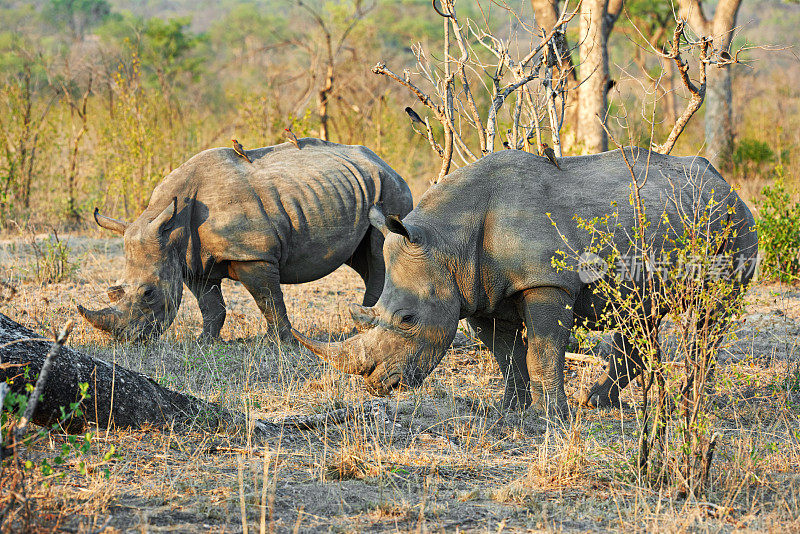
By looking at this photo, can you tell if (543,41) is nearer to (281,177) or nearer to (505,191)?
(505,191)

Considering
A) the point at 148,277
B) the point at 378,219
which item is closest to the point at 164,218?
the point at 148,277

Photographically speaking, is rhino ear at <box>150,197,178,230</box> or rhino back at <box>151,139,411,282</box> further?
rhino back at <box>151,139,411,282</box>

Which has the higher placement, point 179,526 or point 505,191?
point 505,191

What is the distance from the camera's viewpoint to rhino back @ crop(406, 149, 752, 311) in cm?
517

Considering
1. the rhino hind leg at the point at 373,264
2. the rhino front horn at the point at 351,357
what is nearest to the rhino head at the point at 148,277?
the rhino hind leg at the point at 373,264

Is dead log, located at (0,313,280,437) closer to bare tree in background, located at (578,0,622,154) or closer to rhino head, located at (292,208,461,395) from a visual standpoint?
rhino head, located at (292,208,461,395)

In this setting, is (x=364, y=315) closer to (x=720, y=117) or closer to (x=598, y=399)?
(x=598, y=399)

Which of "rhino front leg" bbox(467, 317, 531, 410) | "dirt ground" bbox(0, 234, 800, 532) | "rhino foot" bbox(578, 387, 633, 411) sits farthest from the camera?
"rhino foot" bbox(578, 387, 633, 411)

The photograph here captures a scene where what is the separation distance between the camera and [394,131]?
1658cm

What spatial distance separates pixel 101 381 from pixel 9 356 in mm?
545

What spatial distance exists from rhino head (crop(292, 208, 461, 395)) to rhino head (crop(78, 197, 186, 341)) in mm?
2603

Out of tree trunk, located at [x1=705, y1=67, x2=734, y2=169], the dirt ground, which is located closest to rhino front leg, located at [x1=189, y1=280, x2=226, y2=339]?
the dirt ground

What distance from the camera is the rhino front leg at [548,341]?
518 centimetres

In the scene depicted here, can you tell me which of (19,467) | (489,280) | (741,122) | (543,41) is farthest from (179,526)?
(741,122)
